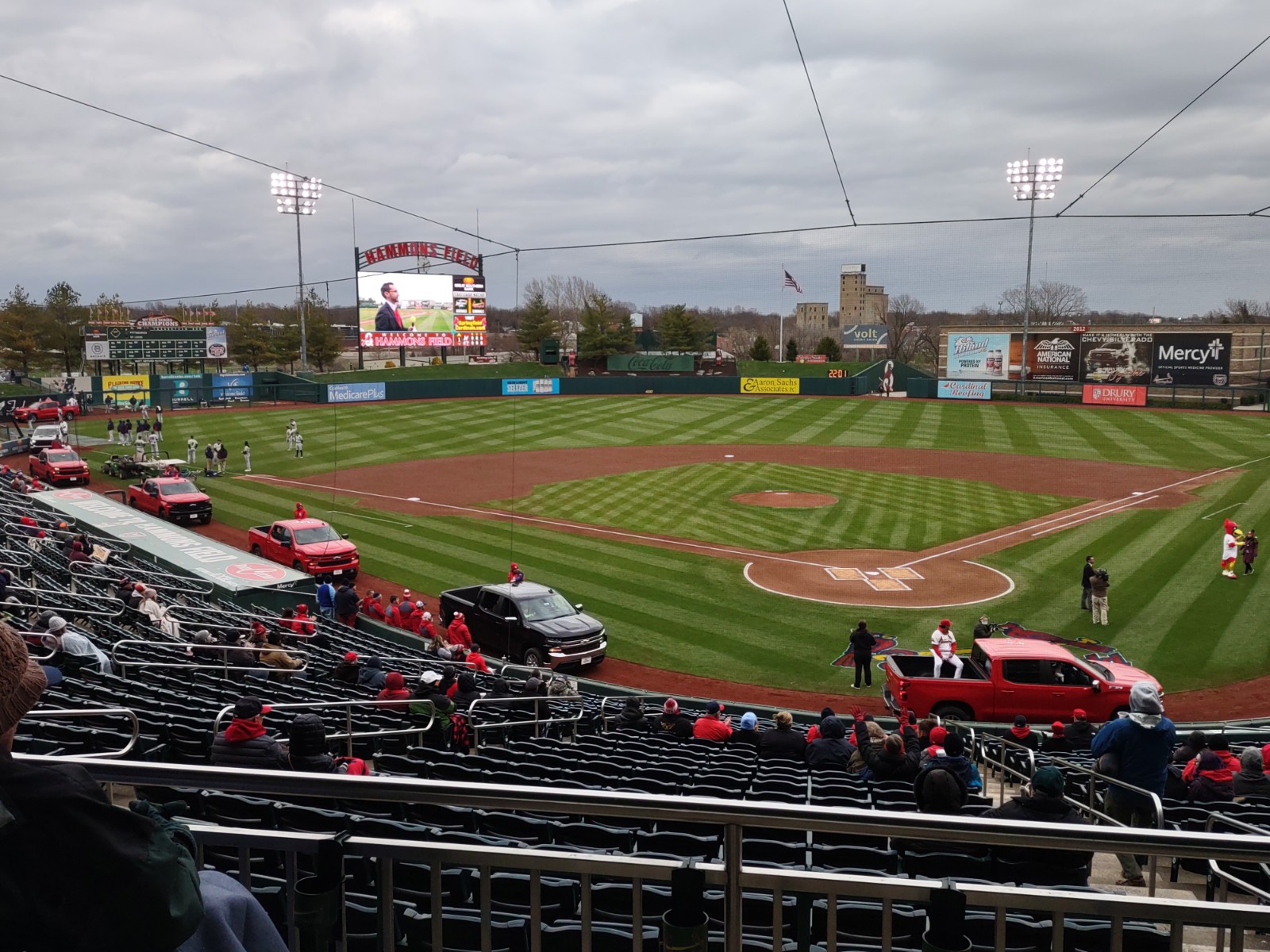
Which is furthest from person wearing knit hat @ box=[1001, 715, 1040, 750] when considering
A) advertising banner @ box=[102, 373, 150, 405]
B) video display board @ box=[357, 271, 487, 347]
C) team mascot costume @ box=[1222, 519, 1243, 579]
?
video display board @ box=[357, 271, 487, 347]

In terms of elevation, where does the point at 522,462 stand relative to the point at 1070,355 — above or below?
below

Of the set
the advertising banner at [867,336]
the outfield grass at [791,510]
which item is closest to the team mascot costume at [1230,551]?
the outfield grass at [791,510]

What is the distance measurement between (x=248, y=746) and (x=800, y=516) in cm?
2623

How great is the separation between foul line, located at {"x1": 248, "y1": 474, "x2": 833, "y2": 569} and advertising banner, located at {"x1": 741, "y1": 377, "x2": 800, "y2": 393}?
147 feet

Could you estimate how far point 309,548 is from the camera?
2477cm

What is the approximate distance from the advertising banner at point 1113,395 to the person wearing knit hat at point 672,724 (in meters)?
60.9

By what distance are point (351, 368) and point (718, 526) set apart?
6677cm

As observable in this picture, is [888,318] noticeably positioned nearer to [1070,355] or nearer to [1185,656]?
[1070,355]

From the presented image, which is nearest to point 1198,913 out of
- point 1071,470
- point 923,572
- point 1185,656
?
point 1185,656

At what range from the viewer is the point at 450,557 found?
2712 cm

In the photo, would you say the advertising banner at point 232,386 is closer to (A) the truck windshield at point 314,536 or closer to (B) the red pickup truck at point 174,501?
(B) the red pickup truck at point 174,501

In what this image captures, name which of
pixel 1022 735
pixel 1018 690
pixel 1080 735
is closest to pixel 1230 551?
pixel 1018 690

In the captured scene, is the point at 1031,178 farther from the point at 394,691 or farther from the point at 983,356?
the point at 394,691

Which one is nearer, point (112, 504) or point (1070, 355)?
point (112, 504)
